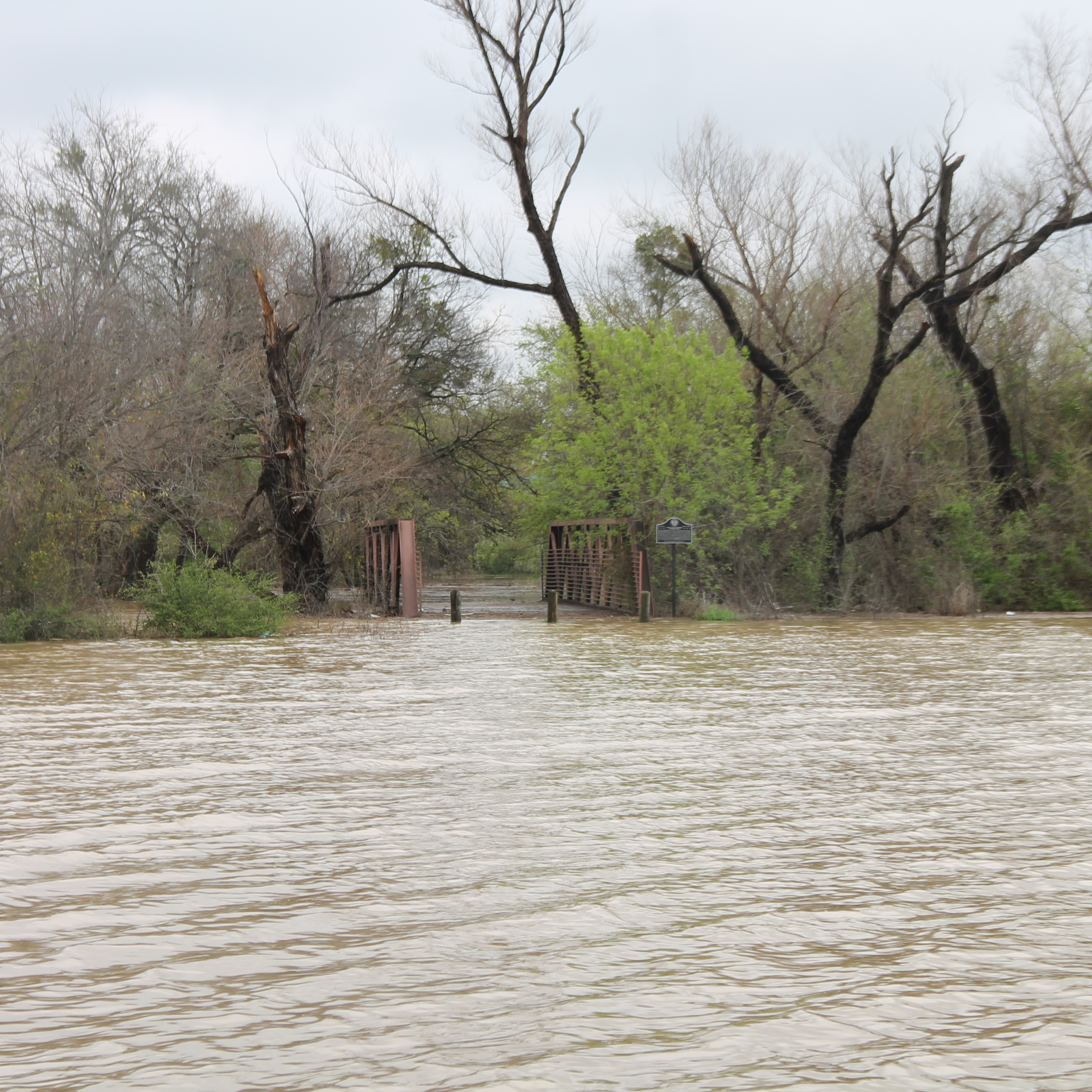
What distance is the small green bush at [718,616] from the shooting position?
24516 millimetres

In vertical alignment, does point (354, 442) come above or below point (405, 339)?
below

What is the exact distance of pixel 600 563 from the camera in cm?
2773

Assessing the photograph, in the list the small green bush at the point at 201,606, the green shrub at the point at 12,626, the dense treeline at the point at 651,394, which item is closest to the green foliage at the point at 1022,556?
the dense treeline at the point at 651,394

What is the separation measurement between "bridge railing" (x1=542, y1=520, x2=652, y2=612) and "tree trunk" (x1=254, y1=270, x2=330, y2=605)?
5481 millimetres

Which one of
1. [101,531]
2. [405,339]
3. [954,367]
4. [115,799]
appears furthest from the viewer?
[405,339]

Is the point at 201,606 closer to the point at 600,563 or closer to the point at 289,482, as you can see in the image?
the point at 289,482

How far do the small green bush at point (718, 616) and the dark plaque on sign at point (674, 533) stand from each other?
163cm

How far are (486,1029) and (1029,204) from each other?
89.0 ft

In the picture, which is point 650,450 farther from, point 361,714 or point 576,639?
point 361,714

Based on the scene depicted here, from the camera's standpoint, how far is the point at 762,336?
1191 inches

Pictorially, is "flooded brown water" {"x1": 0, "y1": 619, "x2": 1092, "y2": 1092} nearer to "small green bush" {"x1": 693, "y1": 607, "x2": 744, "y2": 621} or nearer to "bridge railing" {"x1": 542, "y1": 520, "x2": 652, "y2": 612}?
"small green bush" {"x1": 693, "y1": 607, "x2": 744, "y2": 621}

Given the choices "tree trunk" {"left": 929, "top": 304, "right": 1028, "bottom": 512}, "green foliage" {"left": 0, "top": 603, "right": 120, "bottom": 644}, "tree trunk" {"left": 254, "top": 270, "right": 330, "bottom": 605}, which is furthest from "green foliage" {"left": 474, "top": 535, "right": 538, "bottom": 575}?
"green foliage" {"left": 0, "top": 603, "right": 120, "bottom": 644}

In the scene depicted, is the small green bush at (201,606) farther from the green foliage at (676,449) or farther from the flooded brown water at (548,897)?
the flooded brown water at (548,897)

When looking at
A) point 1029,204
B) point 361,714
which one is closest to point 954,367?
point 1029,204
